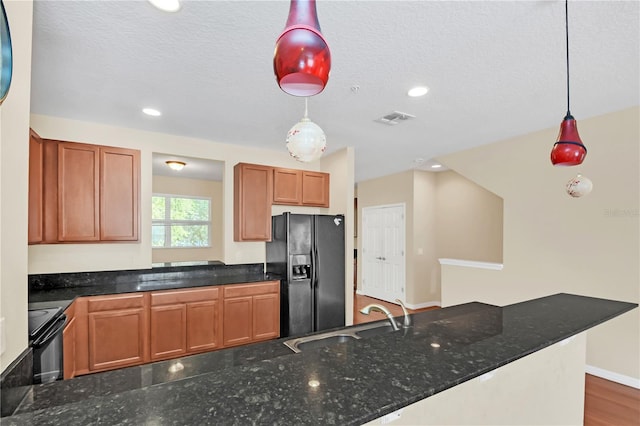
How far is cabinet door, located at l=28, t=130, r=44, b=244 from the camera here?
261cm

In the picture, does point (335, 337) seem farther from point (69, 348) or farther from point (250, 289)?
point (69, 348)

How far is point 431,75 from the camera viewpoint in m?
2.31

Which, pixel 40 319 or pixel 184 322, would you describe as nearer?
pixel 40 319

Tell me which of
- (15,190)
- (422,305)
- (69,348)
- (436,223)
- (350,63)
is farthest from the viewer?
(436,223)

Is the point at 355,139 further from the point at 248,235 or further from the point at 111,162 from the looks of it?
the point at 111,162

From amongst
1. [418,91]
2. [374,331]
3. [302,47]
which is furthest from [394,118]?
[302,47]

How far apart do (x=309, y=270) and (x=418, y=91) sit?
2400 mm

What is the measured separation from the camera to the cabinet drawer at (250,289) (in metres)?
3.49

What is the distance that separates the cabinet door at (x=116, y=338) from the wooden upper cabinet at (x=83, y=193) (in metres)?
0.79

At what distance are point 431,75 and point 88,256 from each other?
3786 millimetres

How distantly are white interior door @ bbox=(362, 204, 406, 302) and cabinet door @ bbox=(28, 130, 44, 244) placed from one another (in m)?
5.27

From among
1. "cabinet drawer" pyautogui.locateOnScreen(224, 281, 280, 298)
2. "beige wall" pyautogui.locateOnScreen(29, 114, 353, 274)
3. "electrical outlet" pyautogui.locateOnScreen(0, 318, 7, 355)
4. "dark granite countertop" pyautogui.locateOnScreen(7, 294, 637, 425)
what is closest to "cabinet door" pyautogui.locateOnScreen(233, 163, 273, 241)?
"beige wall" pyautogui.locateOnScreen(29, 114, 353, 274)

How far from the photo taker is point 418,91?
2.57 m

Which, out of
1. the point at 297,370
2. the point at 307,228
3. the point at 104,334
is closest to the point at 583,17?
the point at 297,370
